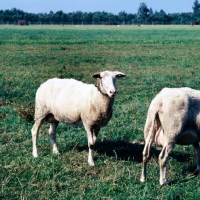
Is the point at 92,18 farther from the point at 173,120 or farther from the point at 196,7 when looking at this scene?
the point at 173,120

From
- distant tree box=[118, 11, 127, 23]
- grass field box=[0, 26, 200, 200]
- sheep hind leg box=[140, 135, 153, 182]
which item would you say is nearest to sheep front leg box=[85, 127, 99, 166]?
grass field box=[0, 26, 200, 200]

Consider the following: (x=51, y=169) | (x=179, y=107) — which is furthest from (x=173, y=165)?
(x=51, y=169)

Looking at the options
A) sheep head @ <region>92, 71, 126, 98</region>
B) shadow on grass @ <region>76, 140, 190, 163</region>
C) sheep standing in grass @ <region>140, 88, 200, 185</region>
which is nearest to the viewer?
sheep standing in grass @ <region>140, 88, 200, 185</region>

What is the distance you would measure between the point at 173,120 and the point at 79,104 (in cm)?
212

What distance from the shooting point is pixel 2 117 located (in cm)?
996

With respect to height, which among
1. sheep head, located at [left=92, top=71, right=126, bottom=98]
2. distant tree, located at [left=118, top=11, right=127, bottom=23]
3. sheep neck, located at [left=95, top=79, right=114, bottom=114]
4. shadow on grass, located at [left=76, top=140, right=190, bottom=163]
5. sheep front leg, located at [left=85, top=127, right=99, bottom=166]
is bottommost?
shadow on grass, located at [left=76, top=140, right=190, bottom=163]

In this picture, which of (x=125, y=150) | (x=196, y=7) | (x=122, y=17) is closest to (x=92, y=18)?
(x=122, y=17)

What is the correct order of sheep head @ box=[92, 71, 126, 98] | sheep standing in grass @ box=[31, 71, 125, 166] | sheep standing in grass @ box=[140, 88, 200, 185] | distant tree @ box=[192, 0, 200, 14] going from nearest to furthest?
sheep standing in grass @ box=[140, 88, 200, 185]
sheep head @ box=[92, 71, 126, 98]
sheep standing in grass @ box=[31, 71, 125, 166]
distant tree @ box=[192, 0, 200, 14]

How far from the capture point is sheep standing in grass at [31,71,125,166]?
275 inches

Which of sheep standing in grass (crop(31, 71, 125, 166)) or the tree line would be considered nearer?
sheep standing in grass (crop(31, 71, 125, 166))

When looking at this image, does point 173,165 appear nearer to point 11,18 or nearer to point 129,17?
point 11,18

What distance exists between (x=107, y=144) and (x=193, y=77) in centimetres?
937

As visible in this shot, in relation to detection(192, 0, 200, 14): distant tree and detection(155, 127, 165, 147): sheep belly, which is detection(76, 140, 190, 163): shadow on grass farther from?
detection(192, 0, 200, 14): distant tree

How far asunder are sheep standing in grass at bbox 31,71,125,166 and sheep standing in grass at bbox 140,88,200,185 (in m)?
0.93
